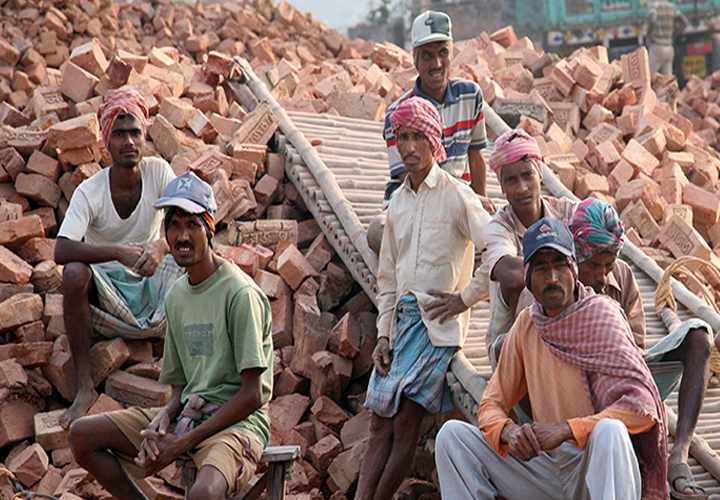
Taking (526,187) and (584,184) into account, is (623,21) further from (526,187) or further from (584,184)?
(526,187)

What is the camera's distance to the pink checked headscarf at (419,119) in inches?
160

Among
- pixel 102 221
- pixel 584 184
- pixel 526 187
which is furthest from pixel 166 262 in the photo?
pixel 584 184

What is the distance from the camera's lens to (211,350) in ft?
11.7

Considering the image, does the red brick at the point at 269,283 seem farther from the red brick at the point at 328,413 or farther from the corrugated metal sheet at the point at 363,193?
the red brick at the point at 328,413

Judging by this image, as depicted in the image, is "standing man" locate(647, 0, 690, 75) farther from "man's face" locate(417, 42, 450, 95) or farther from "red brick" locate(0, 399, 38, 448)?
"red brick" locate(0, 399, 38, 448)

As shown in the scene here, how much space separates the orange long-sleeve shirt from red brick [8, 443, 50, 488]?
86.4 inches

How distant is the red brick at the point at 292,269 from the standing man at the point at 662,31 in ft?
42.0

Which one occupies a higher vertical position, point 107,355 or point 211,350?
point 211,350

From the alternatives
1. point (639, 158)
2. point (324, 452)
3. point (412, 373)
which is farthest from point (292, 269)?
point (639, 158)

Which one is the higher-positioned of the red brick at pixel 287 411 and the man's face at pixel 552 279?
the man's face at pixel 552 279

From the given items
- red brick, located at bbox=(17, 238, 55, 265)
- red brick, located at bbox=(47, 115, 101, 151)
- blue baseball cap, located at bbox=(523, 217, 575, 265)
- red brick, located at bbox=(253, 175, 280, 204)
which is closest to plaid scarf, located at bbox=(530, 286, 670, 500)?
blue baseball cap, located at bbox=(523, 217, 575, 265)

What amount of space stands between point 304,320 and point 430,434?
923 millimetres

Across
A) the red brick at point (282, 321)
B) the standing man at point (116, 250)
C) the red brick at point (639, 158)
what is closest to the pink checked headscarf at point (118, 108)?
the standing man at point (116, 250)

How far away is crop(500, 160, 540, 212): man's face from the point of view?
12.7ft
